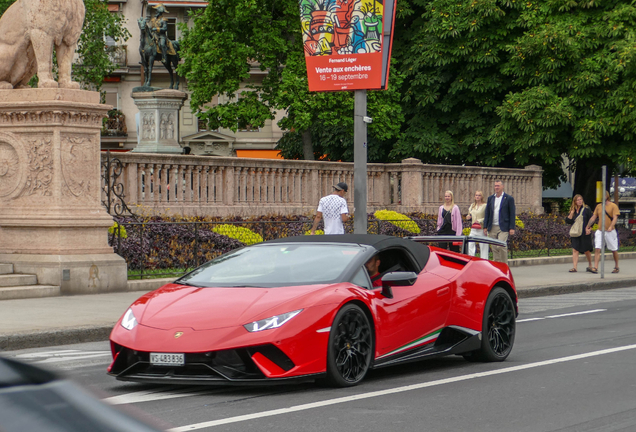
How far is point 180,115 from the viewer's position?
61.1 m

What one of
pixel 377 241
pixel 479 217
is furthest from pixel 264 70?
pixel 377 241

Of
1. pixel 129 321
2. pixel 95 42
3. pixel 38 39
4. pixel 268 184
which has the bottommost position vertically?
pixel 129 321

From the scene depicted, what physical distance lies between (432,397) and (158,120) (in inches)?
746

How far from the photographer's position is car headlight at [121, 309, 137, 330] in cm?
779

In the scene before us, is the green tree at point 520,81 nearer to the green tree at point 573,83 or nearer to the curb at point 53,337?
the green tree at point 573,83

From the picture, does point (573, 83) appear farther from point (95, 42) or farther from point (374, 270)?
point (95, 42)

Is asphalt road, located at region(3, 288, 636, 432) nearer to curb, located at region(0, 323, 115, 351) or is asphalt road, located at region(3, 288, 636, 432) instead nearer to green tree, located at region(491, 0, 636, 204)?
curb, located at region(0, 323, 115, 351)

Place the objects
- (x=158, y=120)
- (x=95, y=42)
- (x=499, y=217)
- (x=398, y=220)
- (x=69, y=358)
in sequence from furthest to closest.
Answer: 1. (x=95, y=42)
2. (x=158, y=120)
3. (x=398, y=220)
4. (x=499, y=217)
5. (x=69, y=358)

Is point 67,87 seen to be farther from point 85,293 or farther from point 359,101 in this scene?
point 359,101

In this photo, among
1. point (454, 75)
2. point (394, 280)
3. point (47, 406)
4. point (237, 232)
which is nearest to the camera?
point (47, 406)

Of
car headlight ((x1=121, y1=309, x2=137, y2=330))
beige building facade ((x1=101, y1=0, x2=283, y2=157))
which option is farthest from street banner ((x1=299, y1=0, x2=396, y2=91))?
beige building facade ((x1=101, y1=0, x2=283, y2=157))

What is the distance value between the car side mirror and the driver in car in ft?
0.41

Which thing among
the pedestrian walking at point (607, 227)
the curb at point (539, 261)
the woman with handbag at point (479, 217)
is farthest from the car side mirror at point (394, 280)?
the curb at point (539, 261)

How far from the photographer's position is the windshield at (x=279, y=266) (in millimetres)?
8352
